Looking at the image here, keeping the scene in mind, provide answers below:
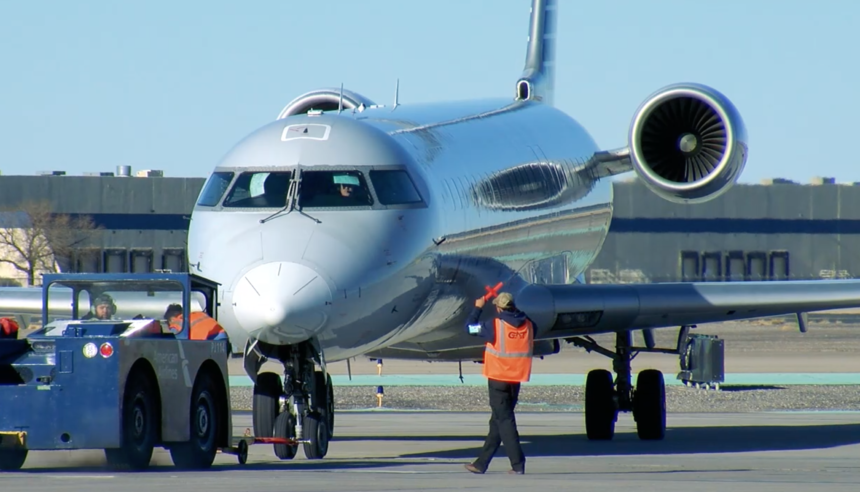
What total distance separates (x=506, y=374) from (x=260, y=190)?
2.95 metres

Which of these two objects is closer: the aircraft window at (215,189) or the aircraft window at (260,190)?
the aircraft window at (260,190)

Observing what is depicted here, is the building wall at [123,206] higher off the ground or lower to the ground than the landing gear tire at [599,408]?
higher

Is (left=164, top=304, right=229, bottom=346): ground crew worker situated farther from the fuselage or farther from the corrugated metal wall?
the corrugated metal wall

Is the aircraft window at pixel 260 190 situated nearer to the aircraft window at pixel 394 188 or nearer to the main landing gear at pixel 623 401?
the aircraft window at pixel 394 188

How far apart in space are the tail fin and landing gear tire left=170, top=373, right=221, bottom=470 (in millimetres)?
11848

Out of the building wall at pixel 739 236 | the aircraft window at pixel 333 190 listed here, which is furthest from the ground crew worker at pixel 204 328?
the building wall at pixel 739 236

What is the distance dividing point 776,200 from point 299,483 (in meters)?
58.9

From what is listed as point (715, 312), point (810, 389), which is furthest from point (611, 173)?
point (810, 389)

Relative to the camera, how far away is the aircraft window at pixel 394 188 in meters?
15.1

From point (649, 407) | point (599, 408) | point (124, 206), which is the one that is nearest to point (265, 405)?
point (599, 408)

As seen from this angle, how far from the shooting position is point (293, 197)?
14664 mm

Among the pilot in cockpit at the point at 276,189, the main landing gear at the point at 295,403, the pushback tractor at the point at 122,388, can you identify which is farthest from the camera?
the pilot in cockpit at the point at 276,189

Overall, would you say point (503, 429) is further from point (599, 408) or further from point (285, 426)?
point (599, 408)

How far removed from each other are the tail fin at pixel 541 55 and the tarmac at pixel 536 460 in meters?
5.18
